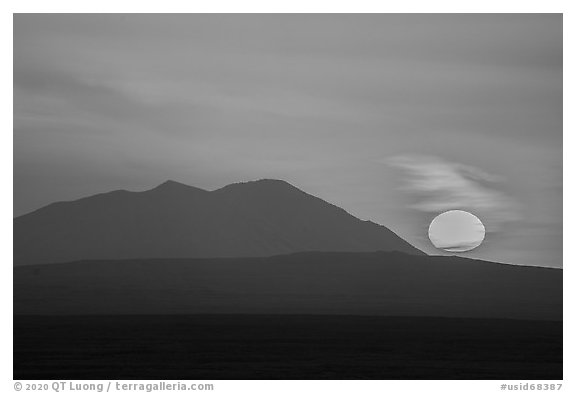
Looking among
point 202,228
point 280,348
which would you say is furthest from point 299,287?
point 280,348

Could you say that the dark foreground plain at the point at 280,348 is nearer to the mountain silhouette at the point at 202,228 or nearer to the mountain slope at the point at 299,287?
the mountain slope at the point at 299,287

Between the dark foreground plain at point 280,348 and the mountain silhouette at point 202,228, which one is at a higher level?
the mountain silhouette at point 202,228

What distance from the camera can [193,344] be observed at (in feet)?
121

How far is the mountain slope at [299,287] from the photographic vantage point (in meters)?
67.6

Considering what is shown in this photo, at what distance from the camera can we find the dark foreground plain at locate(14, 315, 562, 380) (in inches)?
1044

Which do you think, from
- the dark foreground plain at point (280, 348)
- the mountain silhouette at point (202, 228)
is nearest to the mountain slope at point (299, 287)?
the mountain silhouette at point (202, 228)

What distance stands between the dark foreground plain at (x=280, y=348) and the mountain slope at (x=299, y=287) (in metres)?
8.71

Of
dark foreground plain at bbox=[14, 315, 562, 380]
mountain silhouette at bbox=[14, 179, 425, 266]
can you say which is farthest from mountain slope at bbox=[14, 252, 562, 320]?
dark foreground plain at bbox=[14, 315, 562, 380]

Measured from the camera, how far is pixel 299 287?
265ft

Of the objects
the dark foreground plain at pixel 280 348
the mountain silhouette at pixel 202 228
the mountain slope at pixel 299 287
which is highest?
the mountain silhouette at pixel 202 228

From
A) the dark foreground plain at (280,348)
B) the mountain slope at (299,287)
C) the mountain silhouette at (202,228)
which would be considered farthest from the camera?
the mountain silhouette at (202,228)

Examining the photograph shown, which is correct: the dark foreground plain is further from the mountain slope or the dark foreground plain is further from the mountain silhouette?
the mountain silhouette

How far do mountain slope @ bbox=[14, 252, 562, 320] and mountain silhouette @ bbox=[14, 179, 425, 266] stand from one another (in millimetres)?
2086

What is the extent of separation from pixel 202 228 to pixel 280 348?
53.6 metres
